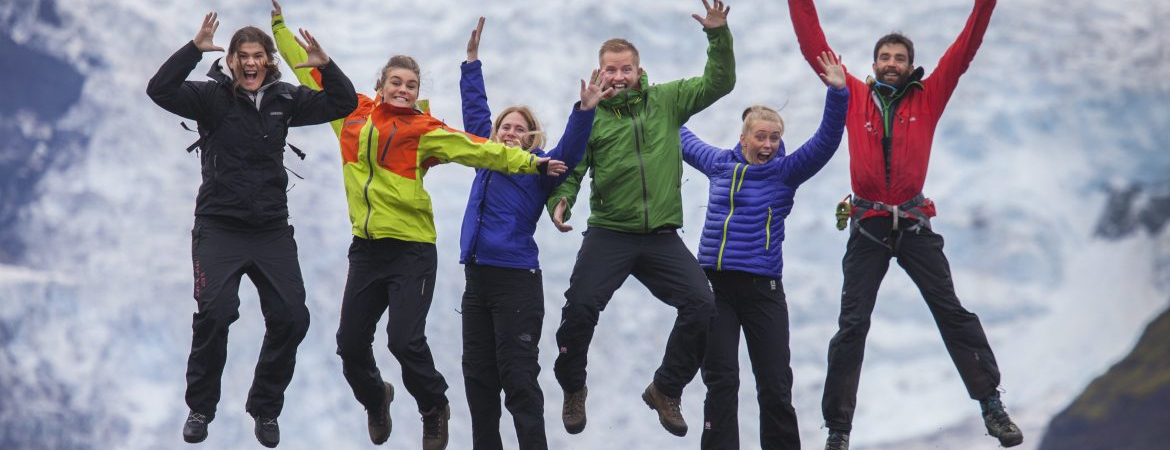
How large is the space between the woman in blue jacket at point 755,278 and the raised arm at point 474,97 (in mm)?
1298

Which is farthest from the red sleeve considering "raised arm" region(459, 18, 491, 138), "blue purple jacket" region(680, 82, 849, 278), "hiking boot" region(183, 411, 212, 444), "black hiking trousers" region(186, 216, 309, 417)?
"hiking boot" region(183, 411, 212, 444)

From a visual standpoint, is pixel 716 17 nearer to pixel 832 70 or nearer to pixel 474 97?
pixel 832 70

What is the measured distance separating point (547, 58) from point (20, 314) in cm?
637

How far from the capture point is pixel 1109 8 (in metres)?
16.1

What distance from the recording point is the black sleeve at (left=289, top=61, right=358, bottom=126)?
6539 millimetres

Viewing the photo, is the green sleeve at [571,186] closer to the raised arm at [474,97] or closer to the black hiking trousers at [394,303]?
the raised arm at [474,97]

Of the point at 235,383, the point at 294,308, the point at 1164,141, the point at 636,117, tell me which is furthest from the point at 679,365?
the point at 1164,141

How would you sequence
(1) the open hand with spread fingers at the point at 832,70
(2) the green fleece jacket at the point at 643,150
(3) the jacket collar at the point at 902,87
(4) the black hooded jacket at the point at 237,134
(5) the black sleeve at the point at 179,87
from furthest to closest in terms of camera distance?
1. (3) the jacket collar at the point at 902,87
2. (2) the green fleece jacket at the point at 643,150
3. (1) the open hand with spread fingers at the point at 832,70
4. (4) the black hooded jacket at the point at 237,134
5. (5) the black sleeve at the point at 179,87

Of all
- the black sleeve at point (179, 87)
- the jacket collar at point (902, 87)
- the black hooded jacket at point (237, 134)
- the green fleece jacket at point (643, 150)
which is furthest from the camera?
the jacket collar at point (902, 87)

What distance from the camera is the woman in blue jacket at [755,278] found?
680 cm

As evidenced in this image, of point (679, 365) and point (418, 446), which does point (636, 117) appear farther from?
point (418, 446)

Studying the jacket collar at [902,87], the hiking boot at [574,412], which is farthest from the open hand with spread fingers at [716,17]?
the hiking boot at [574,412]

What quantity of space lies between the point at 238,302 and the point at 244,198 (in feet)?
1.69

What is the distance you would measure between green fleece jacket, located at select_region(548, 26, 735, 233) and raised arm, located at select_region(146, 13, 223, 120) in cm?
183
